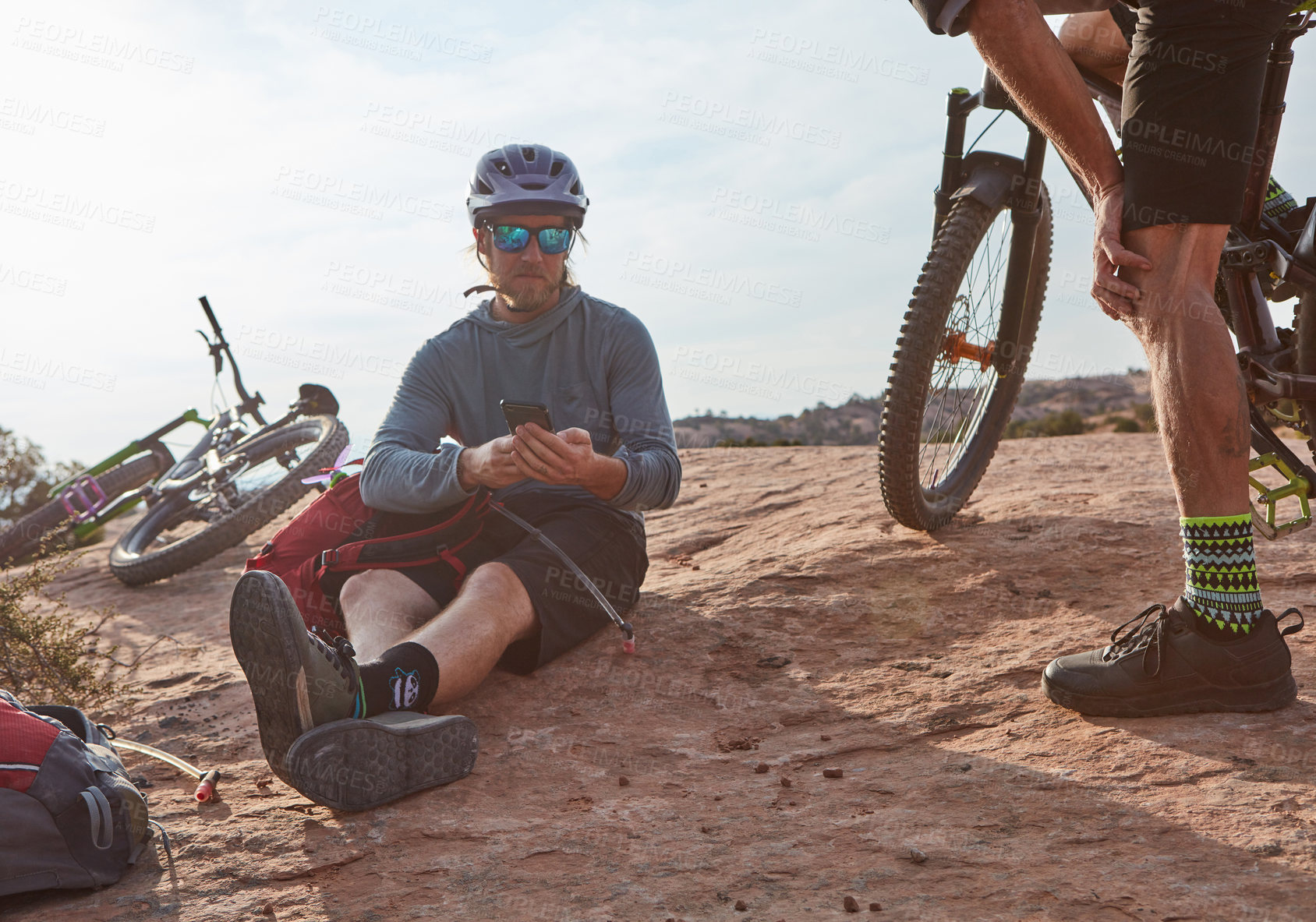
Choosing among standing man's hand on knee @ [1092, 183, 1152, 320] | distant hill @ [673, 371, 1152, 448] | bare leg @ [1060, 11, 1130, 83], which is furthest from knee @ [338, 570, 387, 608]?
distant hill @ [673, 371, 1152, 448]

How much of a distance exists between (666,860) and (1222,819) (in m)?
0.95

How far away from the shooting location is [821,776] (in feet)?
6.79

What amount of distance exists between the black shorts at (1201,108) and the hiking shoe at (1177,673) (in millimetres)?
879

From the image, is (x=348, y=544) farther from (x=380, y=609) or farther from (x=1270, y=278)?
(x=1270, y=278)

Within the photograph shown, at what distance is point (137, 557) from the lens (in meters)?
5.51

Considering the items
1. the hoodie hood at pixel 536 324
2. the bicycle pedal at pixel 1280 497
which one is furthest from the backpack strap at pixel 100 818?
the bicycle pedal at pixel 1280 497

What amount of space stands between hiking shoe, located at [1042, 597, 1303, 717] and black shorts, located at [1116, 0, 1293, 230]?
2.88 feet

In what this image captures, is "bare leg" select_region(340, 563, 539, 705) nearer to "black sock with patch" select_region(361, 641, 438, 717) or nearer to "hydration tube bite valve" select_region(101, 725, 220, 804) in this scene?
"black sock with patch" select_region(361, 641, 438, 717)

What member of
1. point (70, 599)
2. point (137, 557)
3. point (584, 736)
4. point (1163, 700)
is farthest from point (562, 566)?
point (70, 599)

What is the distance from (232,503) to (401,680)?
4295 mm

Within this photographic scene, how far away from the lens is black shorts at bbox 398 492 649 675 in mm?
2709

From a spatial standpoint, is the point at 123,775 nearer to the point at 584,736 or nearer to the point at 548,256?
the point at 584,736

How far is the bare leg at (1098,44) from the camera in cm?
277

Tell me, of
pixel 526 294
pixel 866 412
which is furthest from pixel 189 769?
pixel 866 412
